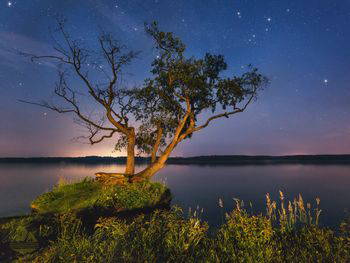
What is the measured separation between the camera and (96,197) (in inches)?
598

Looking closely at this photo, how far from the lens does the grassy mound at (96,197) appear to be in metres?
14.4

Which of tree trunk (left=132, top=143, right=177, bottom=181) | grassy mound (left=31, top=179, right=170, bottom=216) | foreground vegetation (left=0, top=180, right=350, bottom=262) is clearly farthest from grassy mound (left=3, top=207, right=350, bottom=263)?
tree trunk (left=132, top=143, right=177, bottom=181)

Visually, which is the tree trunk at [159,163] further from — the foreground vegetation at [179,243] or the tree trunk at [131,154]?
the foreground vegetation at [179,243]

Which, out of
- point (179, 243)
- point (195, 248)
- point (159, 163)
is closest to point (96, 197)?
point (159, 163)

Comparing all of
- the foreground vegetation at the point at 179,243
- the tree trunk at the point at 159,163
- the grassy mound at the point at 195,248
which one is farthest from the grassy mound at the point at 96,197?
the grassy mound at the point at 195,248

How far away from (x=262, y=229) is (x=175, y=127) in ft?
52.3

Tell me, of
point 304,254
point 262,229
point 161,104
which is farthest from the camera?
point 161,104

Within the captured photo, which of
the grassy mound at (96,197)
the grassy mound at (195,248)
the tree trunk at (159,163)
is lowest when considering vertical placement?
the grassy mound at (96,197)

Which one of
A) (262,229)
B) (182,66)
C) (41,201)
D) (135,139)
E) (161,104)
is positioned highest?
(182,66)

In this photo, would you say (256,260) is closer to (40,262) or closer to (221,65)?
(40,262)

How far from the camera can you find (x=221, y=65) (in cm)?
2138

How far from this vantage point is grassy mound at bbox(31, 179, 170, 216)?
1445 centimetres

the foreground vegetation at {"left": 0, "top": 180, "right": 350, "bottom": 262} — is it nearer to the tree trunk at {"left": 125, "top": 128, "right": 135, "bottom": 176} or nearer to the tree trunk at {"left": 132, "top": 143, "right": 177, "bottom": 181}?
the tree trunk at {"left": 125, "top": 128, "right": 135, "bottom": 176}

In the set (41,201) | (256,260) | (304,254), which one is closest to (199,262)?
(256,260)
